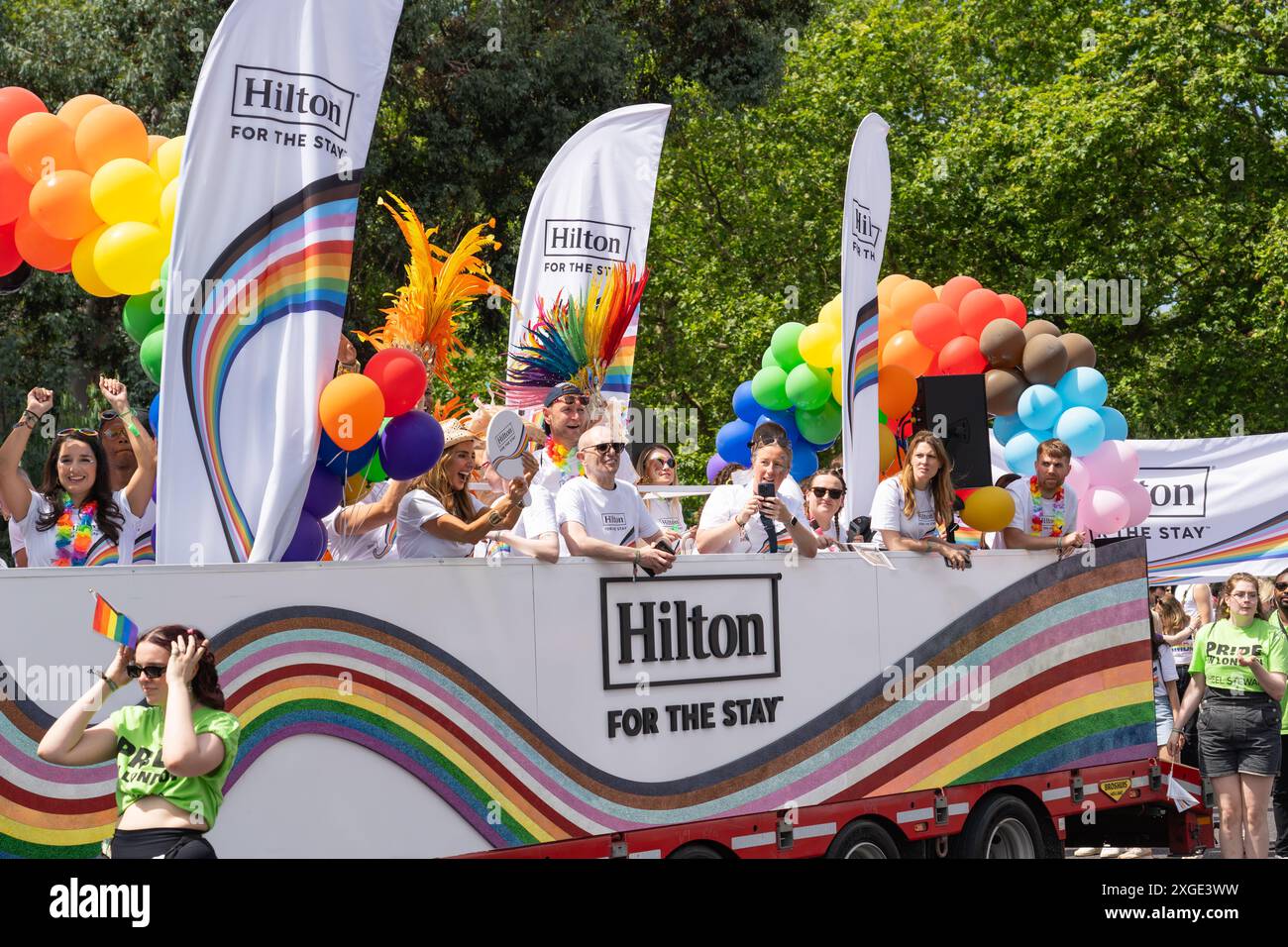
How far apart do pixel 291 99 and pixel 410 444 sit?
1.55 metres

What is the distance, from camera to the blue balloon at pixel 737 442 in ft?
39.7

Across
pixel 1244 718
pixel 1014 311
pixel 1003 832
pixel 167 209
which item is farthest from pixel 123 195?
pixel 1244 718

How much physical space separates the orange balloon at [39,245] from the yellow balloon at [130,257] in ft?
1.53

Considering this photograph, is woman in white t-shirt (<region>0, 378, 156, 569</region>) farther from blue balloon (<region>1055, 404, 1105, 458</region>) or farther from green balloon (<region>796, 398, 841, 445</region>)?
blue balloon (<region>1055, 404, 1105, 458</region>)

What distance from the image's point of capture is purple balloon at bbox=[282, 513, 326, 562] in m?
6.95

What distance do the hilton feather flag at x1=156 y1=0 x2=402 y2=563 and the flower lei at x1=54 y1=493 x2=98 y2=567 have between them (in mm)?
933

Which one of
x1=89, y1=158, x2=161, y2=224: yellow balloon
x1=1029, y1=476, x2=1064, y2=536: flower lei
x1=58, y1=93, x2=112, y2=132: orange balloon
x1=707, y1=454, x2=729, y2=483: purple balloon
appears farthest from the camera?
x1=707, y1=454, x2=729, y2=483: purple balloon

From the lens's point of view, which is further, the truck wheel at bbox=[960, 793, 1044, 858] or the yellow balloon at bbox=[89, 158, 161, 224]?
the truck wheel at bbox=[960, 793, 1044, 858]

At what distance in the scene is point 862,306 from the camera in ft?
33.5

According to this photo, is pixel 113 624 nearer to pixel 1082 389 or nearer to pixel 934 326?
pixel 934 326

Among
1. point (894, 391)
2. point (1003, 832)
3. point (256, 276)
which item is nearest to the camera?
point (256, 276)

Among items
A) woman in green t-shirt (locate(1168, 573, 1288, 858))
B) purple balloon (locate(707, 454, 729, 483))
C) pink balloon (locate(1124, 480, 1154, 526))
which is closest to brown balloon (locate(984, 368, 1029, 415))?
pink balloon (locate(1124, 480, 1154, 526))
